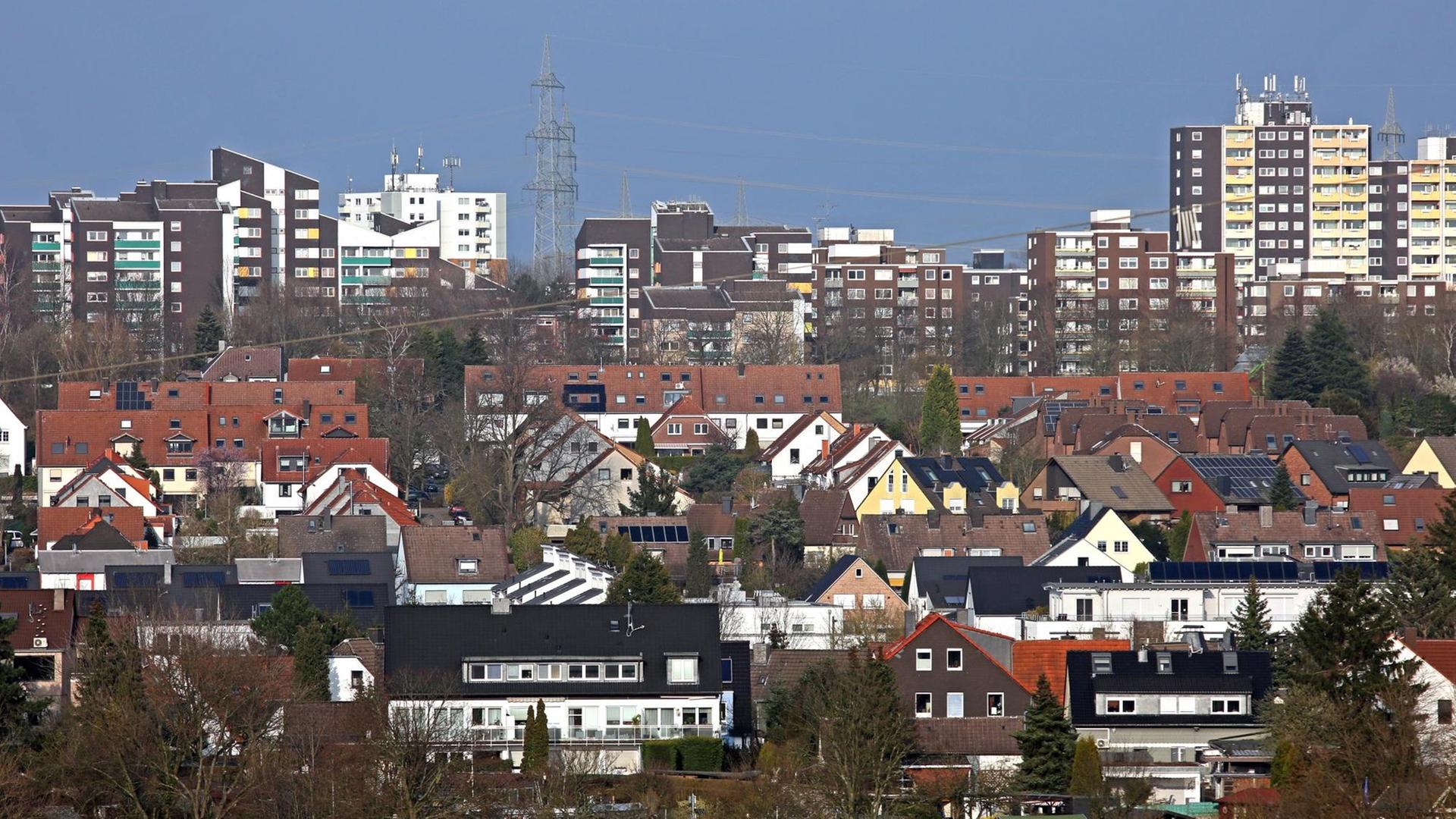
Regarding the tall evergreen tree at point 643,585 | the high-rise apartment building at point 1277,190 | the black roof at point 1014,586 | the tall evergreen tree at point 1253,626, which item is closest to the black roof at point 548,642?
the tall evergreen tree at point 643,585

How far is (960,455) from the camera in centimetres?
6072

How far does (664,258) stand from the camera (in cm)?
9644

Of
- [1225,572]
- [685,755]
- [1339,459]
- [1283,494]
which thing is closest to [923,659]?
[685,755]

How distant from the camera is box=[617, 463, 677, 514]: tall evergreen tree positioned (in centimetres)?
5597

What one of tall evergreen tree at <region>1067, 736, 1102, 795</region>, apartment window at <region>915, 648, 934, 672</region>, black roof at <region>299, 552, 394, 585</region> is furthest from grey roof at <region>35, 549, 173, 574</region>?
tall evergreen tree at <region>1067, 736, 1102, 795</region>

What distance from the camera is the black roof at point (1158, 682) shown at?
34.3 metres

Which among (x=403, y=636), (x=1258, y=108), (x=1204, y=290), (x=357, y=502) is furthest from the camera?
(x=1258, y=108)

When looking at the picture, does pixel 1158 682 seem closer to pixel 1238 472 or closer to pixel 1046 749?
pixel 1046 749

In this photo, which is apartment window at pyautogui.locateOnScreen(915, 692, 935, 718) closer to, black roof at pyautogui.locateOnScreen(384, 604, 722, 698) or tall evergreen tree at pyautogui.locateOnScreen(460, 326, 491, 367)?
black roof at pyautogui.locateOnScreen(384, 604, 722, 698)

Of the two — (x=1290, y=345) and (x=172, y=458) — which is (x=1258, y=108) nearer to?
(x=1290, y=345)

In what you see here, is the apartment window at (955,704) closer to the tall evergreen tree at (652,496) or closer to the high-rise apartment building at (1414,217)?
the tall evergreen tree at (652,496)

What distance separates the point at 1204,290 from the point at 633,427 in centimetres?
3094

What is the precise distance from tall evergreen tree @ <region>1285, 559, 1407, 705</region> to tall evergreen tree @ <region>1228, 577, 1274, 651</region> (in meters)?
4.65

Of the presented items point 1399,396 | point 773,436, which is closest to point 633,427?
point 773,436
